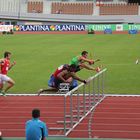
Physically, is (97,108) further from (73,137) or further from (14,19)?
(14,19)

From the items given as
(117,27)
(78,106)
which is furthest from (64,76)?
(117,27)

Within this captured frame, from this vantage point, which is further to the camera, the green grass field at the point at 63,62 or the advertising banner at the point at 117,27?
the advertising banner at the point at 117,27

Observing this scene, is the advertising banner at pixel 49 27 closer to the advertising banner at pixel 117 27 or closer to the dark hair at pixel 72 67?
the advertising banner at pixel 117 27

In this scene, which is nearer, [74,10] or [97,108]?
[97,108]

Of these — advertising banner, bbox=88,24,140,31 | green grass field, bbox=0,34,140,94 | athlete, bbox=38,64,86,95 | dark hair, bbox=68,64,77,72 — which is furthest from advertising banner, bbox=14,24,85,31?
dark hair, bbox=68,64,77,72

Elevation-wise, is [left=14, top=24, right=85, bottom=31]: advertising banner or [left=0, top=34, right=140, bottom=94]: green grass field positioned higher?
[left=0, top=34, right=140, bottom=94]: green grass field

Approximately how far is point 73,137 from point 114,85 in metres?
8.67

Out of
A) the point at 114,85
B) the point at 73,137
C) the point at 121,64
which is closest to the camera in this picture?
the point at 73,137

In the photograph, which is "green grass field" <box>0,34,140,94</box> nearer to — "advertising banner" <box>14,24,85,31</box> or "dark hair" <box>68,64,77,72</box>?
Result: "dark hair" <box>68,64,77,72</box>

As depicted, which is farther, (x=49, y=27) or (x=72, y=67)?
(x=49, y=27)

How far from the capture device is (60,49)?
3619 centimetres

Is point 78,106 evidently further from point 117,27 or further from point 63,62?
point 117,27

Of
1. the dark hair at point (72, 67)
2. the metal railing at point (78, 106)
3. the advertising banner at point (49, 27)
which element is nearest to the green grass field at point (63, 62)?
the dark hair at point (72, 67)

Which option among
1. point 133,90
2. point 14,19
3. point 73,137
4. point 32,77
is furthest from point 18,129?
point 14,19
